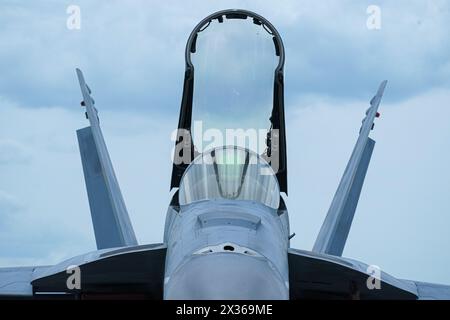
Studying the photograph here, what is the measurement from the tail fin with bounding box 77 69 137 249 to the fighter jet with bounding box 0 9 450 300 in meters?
2.74

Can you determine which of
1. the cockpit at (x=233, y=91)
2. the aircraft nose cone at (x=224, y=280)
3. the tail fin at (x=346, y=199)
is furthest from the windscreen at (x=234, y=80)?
the aircraft nose cone at (x=224, y=280)

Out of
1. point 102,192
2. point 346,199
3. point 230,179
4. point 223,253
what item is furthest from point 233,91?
point 223,253

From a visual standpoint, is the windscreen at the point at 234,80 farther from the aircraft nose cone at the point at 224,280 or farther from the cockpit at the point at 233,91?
the aircraft nose cone at the point at 224,280

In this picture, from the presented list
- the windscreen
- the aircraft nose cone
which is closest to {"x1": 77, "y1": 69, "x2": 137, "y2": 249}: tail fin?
the windscreen

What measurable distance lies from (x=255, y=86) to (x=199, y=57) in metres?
0.96

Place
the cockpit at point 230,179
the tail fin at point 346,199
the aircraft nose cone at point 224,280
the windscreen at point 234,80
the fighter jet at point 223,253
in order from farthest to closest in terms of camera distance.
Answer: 1. the tail fin at point 346,199
2. the windscreen at point 234,80
3. the cockpit at point 230,179
4. the fighter jet at point 223,253
5. the aircraft nose cone at point 224,280

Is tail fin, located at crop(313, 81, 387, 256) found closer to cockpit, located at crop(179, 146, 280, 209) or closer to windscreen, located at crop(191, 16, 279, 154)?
windscreen, located at crop(191, 16, 279, 154)

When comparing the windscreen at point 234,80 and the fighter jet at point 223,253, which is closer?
the fighter jet at point 223,253

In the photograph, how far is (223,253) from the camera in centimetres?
984

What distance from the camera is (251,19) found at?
15273mm

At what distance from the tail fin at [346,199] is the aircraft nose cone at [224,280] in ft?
21.3

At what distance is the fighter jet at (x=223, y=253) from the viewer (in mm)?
9758
